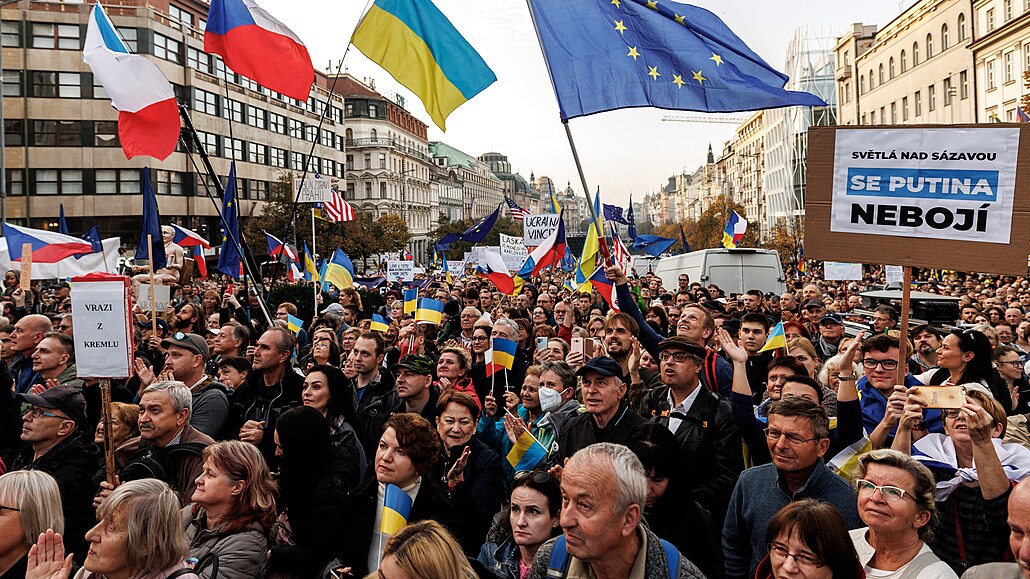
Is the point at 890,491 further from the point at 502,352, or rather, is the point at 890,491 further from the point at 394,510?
the point at 502,352

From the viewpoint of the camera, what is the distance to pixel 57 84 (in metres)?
44.5

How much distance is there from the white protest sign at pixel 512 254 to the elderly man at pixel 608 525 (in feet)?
51.4

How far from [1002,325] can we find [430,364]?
8.11m

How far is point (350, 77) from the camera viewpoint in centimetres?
9050

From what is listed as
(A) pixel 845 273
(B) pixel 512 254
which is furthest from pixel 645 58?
(B) pixel 512 254

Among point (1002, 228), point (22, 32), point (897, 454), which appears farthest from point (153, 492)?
point (22, 32)

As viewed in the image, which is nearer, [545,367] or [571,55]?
[545,367]

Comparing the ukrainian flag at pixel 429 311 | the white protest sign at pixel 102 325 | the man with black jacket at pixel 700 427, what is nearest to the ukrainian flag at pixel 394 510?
the man with black jacket at pixel 700 427

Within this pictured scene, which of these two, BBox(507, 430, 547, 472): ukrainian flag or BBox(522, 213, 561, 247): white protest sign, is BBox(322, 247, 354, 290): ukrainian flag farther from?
BBox(507, 430, 547, 472): ukrainian flag

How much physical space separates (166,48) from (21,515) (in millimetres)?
49874

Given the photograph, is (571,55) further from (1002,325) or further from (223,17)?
(1002,325)

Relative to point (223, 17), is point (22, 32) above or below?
above

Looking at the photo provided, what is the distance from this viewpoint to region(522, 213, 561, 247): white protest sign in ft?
61.1

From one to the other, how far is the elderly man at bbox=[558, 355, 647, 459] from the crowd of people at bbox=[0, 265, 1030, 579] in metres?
0.01
